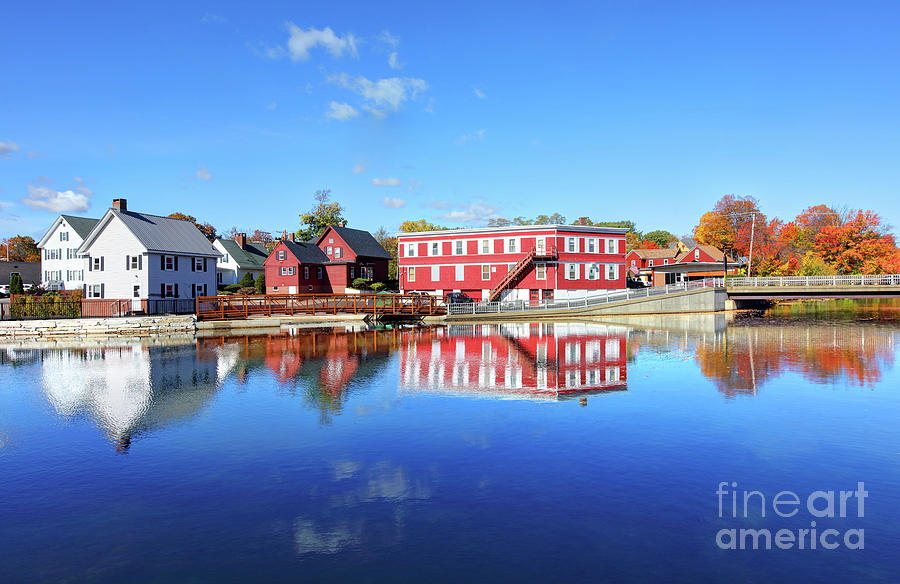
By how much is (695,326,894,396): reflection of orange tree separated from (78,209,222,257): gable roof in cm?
5192

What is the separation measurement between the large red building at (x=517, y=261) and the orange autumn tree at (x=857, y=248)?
46.4m

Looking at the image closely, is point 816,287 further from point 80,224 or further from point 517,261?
point 80,224

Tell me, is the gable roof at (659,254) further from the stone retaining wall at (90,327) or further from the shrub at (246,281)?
the stone retaining wall at (90,327)

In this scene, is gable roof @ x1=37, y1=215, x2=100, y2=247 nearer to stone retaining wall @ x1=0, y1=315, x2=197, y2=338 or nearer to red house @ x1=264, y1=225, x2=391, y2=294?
red house @ x1=264, y1=225, x2=391, y2=294

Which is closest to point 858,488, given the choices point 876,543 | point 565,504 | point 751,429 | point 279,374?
point 876,543

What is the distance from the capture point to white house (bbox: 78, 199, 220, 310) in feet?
192

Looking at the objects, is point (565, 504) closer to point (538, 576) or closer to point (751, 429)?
point (538, 576)

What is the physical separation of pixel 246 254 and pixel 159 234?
114 feet

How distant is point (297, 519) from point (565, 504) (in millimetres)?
4984

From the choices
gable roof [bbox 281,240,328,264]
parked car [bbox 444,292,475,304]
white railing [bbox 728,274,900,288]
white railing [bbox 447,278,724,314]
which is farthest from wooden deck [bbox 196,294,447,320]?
white railing [bbox 728,274,900,288]

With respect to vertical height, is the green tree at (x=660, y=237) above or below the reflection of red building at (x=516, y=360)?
above

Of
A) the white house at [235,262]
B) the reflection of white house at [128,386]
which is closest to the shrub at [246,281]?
the white house at [235,262]

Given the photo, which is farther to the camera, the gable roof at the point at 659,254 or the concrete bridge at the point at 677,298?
the gable roof at the point at 659,254

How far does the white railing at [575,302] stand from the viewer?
56.4 m
